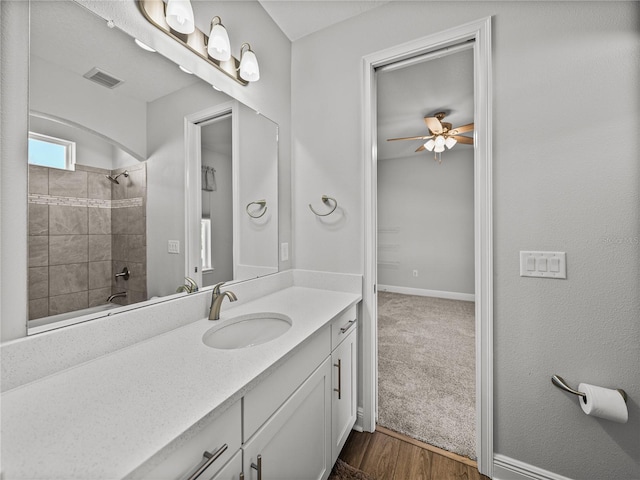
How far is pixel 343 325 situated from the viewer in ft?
4.53

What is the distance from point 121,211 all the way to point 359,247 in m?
1.19

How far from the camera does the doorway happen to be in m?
1.78

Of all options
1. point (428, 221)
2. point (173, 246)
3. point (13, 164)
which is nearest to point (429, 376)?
point (173, 246)

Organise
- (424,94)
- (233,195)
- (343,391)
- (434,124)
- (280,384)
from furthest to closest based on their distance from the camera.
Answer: (434,124) < (424,94) < (233,195) < (343,391) < (280,384)

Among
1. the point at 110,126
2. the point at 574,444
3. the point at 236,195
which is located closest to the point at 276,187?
the point at 236,195

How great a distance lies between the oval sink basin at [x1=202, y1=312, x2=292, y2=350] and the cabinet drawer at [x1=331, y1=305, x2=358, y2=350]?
0.22 m

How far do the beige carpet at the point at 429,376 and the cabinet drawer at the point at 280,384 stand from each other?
3.32ft

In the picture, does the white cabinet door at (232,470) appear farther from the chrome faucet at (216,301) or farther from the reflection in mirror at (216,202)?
the reflection in mirror at (216,202)

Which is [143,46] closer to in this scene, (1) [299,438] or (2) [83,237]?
(2) [83,237]

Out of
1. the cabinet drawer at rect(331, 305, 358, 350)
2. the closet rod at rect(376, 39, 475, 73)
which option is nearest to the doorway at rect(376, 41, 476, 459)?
the closet rod at rect(376, 39, 475, 73)

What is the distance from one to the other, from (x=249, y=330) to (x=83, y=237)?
2.42 ft

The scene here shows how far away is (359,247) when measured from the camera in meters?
1.63

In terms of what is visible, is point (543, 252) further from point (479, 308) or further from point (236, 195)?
point (236, 195)

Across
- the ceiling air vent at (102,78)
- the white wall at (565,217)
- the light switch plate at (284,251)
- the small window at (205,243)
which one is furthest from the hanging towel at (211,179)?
the white wall at (565,217)
